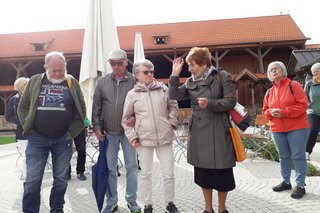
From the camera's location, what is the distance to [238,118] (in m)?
3.20

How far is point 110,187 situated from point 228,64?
22.1 metres

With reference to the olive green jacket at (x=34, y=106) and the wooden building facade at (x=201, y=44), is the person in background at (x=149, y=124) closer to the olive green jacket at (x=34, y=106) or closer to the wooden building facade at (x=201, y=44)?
the olive green jacket at (x=34, y=106)

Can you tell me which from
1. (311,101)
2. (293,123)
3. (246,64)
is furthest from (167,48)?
(293,123)

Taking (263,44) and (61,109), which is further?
(263,44)

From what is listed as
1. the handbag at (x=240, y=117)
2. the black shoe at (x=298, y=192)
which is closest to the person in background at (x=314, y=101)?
the black shoe at (x=298, y=192)

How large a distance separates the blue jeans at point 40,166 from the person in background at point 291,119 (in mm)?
2498

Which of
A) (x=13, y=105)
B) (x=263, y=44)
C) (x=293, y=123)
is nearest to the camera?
(x=293, y=123)

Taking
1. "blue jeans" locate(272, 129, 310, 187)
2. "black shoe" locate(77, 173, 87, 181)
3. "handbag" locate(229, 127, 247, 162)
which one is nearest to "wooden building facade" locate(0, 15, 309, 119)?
"black shoe" locate(77, 173, 87, 181)

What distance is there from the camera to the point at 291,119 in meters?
4.07

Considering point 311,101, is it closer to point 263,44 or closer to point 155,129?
point 155,129

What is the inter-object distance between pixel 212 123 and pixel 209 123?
28mm

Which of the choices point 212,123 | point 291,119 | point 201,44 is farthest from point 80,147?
point 201,44

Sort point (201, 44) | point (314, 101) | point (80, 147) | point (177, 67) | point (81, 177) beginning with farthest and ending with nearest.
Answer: point (201, 44) < point (314, 101) < point (81, 177) < point (80, 147) < point (177, 67)

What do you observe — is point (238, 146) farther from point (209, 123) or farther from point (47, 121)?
point (47, 121)
